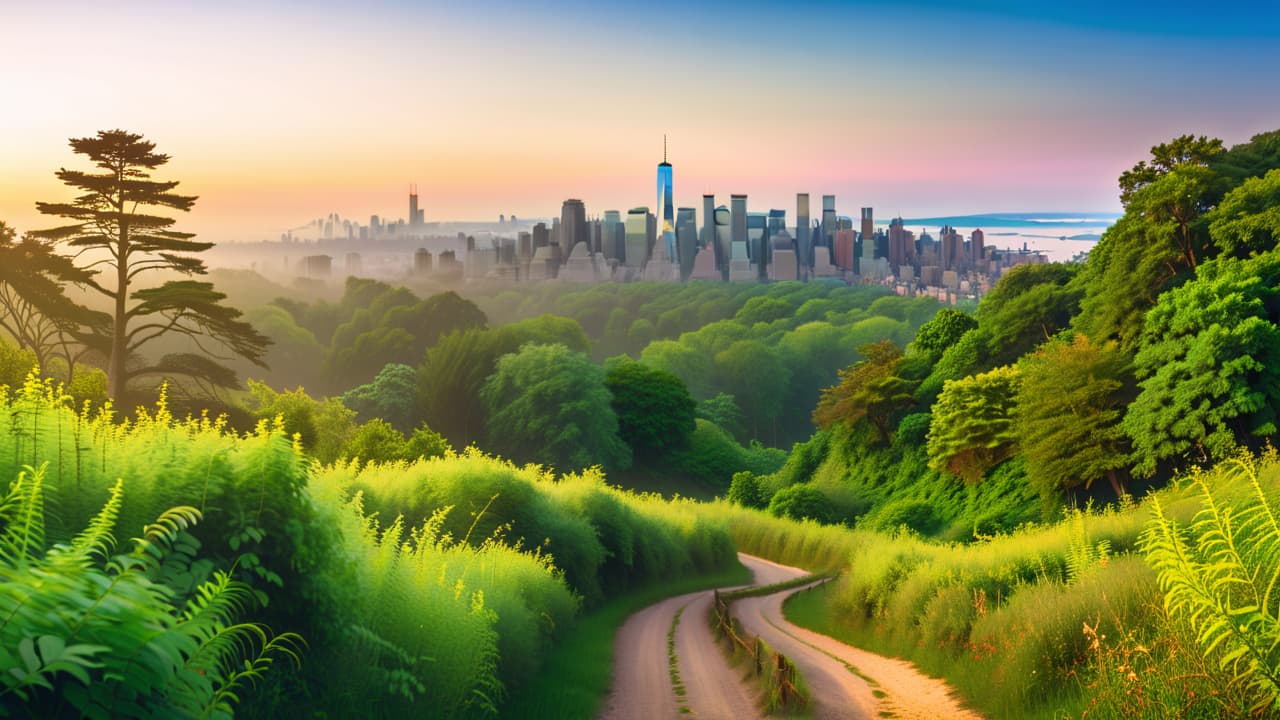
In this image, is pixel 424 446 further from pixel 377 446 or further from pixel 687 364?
pixel 687 364

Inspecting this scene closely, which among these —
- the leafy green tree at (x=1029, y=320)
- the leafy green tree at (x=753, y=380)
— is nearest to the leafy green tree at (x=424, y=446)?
the leafy green tree at (x=1029, y=320)

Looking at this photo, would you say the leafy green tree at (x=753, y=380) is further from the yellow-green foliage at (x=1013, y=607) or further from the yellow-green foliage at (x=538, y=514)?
the yellow-green foliage at (x=1013, y=607)

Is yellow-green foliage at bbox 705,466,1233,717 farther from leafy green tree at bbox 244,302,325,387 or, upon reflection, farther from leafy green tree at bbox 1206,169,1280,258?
leafy green tree at bbox 244,302,325,387

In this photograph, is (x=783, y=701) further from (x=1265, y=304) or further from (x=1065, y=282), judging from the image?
(x=1065, y=282)

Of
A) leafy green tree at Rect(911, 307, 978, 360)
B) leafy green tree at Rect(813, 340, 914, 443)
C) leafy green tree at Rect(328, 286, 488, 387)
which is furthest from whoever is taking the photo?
leafy green tree at Rect(328, 286, 488, 387)

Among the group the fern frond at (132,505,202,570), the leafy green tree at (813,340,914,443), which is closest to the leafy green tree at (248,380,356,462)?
the leafy green tree at (813,340,914,443)

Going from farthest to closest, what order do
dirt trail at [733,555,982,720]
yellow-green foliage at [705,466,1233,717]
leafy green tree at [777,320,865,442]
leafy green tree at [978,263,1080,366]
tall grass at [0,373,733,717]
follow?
leafy green tree at [777,320,865,442], leafy green tree at [978,263,1080,366], dirt trail at [733,555,982,720], yellow-green foliage at [705,466,1233,717], tall grass at [0,373,733,717]

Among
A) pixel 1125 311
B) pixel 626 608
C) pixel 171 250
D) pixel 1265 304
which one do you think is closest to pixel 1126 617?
pixel 626 608

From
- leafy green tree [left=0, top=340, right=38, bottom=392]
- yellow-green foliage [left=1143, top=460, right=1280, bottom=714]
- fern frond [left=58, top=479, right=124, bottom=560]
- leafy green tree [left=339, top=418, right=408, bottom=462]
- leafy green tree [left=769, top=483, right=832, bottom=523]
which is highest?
fern frond [left=58, top=479, right=124, bottom=560]
